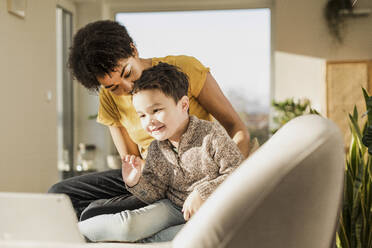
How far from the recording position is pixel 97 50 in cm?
141

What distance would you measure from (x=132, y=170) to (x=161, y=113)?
0.21 m

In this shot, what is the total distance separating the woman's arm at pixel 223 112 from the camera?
152 cm

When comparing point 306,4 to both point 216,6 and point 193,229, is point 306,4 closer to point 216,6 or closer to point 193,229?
point 216,6

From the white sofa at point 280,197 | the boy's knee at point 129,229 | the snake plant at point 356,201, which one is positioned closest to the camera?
the white sofa at point 280,197

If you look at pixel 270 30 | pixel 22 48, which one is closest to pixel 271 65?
pixel 270 30

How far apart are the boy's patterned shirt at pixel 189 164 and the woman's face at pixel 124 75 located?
0.25 meters

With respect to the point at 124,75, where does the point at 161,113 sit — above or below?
below

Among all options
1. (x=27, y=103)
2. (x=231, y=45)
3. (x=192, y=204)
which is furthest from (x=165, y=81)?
(x=27, y=103)

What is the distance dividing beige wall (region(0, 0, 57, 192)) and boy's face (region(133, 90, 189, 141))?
840 millimetres

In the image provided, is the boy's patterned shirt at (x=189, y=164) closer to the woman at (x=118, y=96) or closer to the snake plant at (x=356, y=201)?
the woman at (x=118, y=96)

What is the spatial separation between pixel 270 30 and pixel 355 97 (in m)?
0.62

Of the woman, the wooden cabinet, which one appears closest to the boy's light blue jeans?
the woman

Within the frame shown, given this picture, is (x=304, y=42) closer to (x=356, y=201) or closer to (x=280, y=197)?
(x=356, y=201)

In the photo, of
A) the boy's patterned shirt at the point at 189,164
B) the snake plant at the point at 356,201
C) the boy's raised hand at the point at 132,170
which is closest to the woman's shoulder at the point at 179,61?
the boy's patterned shirt at the point at 189,164
